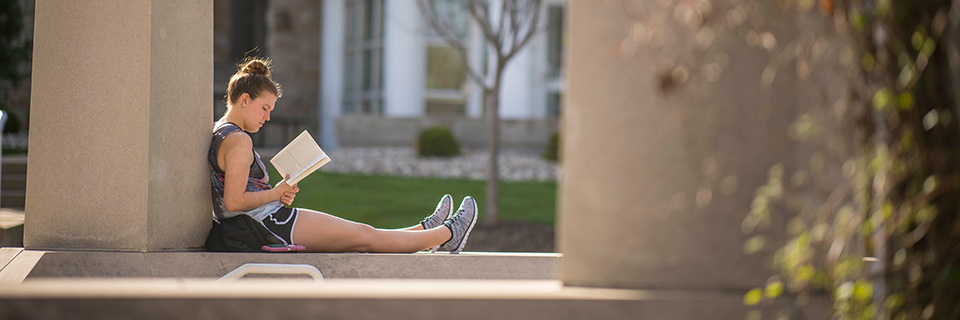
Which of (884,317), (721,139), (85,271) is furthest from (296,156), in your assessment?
(884,317)

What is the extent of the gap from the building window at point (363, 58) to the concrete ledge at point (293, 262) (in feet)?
40.0

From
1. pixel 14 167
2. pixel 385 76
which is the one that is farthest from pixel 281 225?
pixel 385 76

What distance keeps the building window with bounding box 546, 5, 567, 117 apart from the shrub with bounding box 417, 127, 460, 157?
3758 millimetres

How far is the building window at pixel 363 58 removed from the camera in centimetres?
1548

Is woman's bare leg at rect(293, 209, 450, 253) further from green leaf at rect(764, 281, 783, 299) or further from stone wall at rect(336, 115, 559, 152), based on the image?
stone wall at rect(336, 115, 559, 152)

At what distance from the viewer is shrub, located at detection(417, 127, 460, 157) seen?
1203 centimetres

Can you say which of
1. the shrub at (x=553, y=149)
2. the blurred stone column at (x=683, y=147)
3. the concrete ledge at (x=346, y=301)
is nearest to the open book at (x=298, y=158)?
the concrete ledge at (x=346, y=301)

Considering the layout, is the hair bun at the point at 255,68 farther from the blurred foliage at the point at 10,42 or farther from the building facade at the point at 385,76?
the building facade at the point at 385,76

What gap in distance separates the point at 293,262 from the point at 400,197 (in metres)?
5.98

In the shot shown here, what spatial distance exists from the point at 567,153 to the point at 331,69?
1462 centimetres

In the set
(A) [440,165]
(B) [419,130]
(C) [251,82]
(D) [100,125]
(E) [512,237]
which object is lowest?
(E) [512,237]

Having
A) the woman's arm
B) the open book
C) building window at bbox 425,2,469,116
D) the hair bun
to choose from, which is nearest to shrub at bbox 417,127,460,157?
building window at bbox 425,2,469,116

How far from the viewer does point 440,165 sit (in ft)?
38.1

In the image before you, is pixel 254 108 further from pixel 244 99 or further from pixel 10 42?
pixel 10 42
